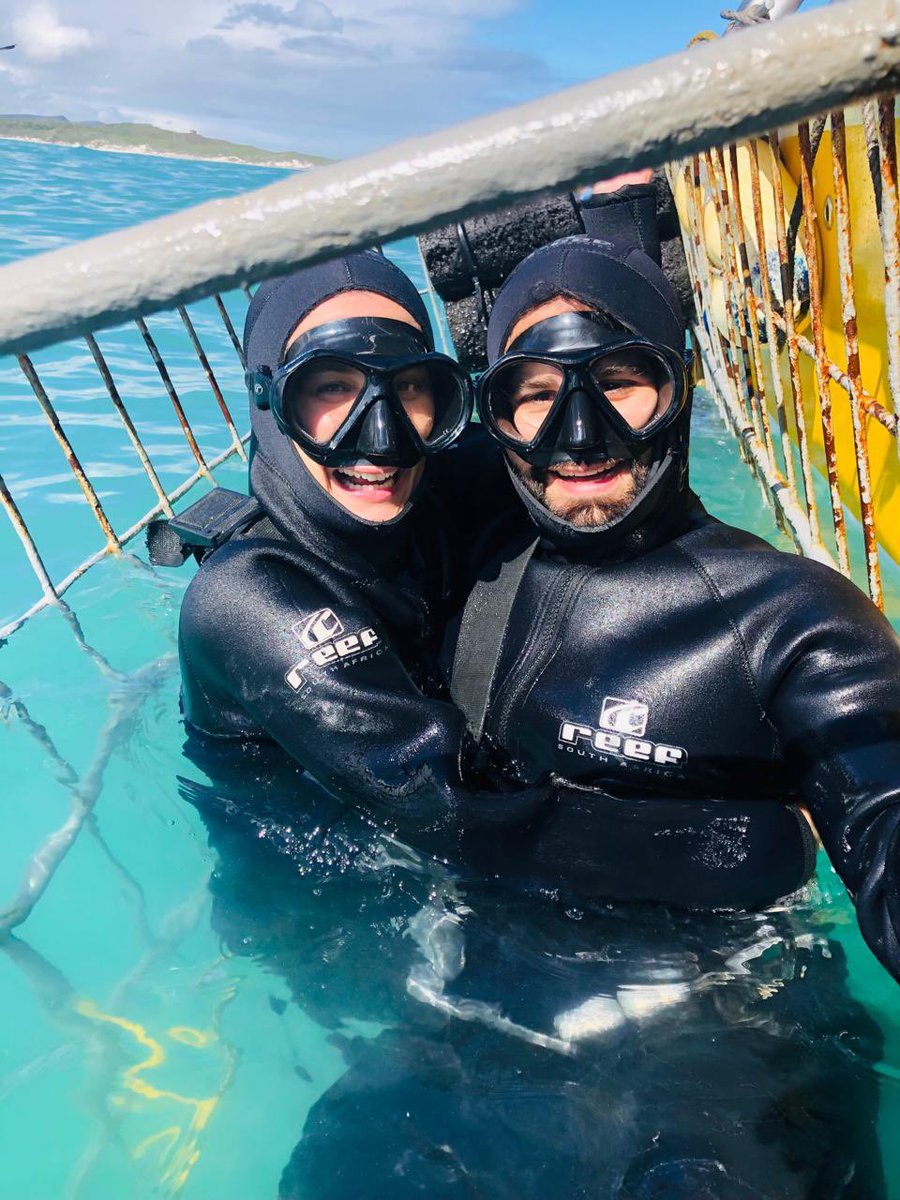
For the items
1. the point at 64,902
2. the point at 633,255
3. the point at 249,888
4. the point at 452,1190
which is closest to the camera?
the point at 452,1190

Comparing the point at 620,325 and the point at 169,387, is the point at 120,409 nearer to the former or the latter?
the point at 169,387

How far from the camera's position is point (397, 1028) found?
234 centimetres

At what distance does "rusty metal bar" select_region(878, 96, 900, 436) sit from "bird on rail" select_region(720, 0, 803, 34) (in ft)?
12.8

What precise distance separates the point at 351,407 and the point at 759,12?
5080 millimetres

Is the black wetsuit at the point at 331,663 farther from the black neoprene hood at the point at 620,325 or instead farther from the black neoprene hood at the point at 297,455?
the black neoprene hood at the point at 620,325

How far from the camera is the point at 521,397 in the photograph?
7.57 feet

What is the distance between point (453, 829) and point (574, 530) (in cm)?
76

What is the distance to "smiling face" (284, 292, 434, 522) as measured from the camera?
2.28 m

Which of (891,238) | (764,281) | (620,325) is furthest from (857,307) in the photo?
(620,325)

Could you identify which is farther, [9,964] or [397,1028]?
[9,964]

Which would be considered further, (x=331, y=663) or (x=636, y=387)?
(x=636, y=387)

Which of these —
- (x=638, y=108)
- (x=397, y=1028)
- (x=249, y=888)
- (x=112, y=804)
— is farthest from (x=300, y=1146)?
(x=638, y=108)

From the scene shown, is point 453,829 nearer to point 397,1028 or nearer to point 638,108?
point 397,1028

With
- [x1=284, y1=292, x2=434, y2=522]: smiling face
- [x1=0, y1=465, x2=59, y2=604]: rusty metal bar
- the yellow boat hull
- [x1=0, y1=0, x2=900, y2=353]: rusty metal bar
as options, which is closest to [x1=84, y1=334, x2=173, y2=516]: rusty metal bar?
[x1=0, y1=465, x2=59, y2=604]: rusty metal bar
